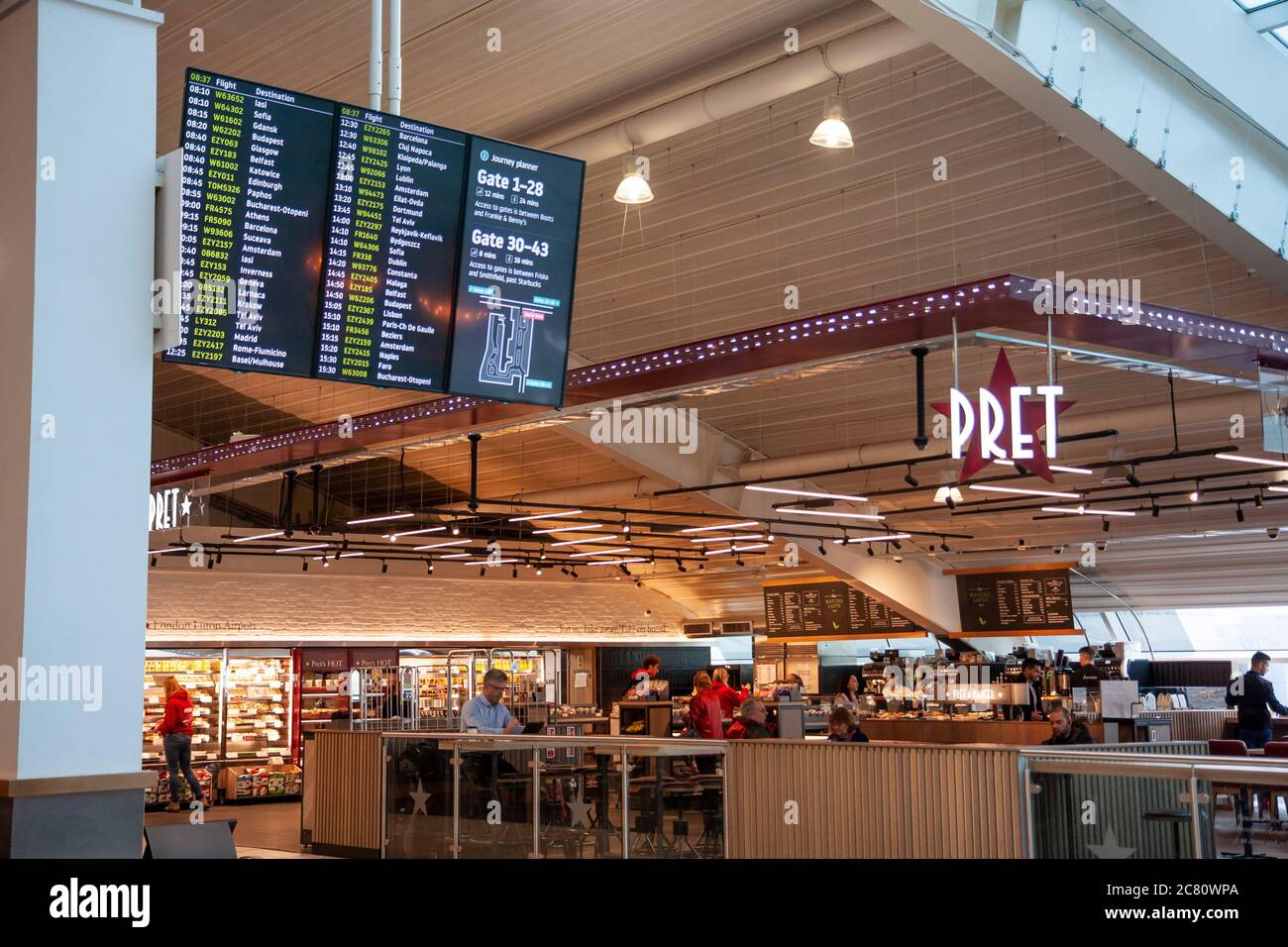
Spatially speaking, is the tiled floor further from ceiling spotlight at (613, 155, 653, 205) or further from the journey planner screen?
the journey planner screen

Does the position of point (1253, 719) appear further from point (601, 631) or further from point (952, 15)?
point (601, 631)

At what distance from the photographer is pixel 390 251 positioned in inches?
197

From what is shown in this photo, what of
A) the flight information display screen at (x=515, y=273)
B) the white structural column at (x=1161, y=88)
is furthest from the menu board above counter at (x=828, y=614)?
the flight information display screen at (x=515, y=273)

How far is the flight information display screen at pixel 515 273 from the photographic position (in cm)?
516

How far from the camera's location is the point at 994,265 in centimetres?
1152

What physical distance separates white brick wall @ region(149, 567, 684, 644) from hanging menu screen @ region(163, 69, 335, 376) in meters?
13.6

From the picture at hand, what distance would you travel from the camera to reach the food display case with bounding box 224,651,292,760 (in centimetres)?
1780

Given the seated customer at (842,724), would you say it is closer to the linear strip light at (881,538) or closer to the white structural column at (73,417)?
the white structural column at (73,417)

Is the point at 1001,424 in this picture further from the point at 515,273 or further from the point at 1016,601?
the point at 1016,601

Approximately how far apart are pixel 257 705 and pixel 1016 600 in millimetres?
12194

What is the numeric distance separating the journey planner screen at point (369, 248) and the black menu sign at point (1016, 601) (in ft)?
56.0

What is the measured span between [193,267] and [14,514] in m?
1.16

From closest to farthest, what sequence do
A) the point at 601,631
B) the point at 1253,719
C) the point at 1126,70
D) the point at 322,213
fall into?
1. the point at 322,213
2. the point at 1126,70
3. the point at 1253,719
4. the point at 601,631
